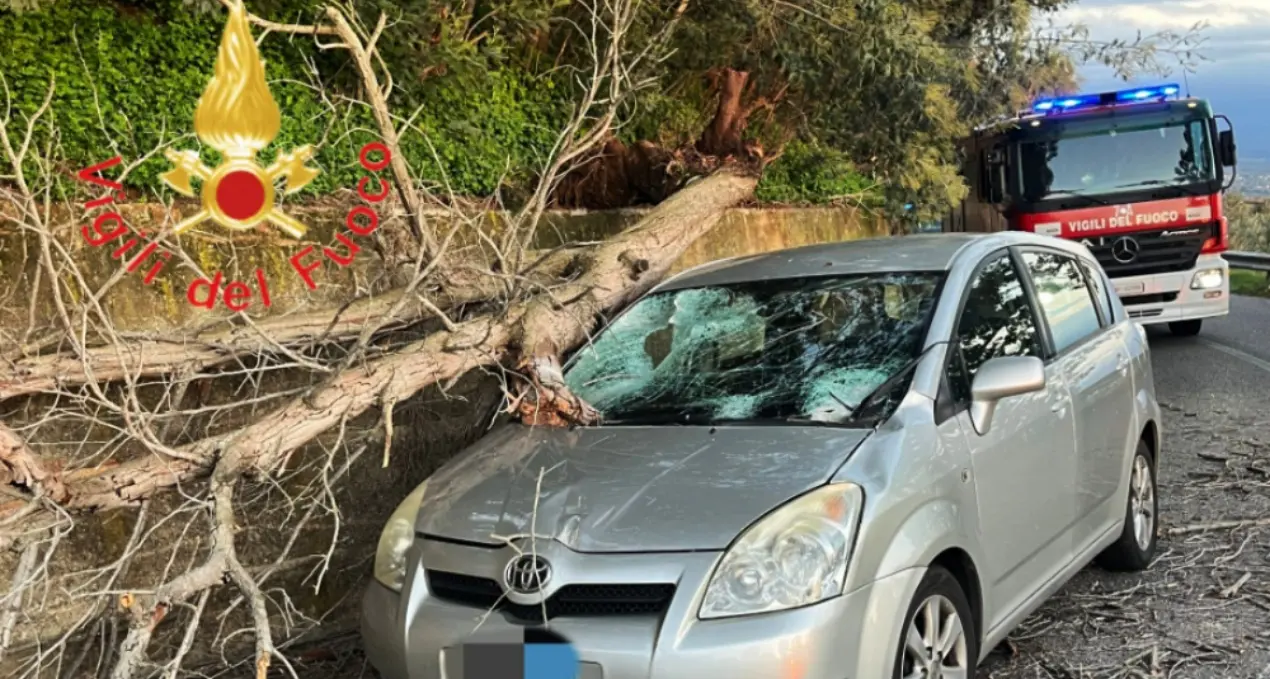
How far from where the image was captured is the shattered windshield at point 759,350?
3547mm

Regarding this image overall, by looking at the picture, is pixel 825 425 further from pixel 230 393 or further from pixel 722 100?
pixel 722 100

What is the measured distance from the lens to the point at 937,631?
305 centimetres

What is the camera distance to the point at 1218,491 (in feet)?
19.3

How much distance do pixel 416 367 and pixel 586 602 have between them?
1.73 m

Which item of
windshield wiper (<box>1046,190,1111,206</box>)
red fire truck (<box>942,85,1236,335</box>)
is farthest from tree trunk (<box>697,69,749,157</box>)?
windshield wiper (<box>1046,190,1111,206</box>)

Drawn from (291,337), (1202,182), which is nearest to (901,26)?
(291,337)

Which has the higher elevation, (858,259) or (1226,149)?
(1226,149)

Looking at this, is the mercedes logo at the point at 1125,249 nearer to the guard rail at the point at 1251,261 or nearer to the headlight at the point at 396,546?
the guard rail at the point at 1251,261

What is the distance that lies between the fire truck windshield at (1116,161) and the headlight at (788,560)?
8931 millimetres

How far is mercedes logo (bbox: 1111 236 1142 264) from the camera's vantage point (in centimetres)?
1062

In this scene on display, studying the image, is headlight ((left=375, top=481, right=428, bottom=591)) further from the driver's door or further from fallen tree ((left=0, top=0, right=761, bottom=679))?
the driver's door

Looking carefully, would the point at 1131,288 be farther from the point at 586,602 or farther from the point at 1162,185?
the point at 586,602

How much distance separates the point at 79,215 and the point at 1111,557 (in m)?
5.09

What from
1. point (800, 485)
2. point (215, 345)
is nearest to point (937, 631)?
point (800, 485)
